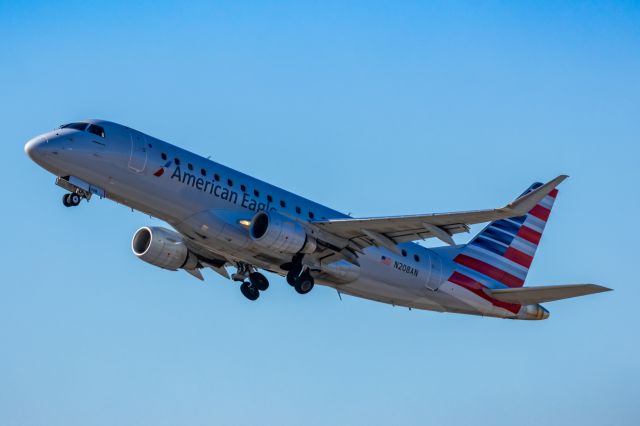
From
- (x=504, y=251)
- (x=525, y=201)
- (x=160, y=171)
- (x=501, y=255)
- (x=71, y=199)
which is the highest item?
(x=504, y=251)

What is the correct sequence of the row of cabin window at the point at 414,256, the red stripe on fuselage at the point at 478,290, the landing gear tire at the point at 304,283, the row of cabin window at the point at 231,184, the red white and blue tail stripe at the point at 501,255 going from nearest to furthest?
1. the row of cabin window at the point at 231,184
2. the landing gear tire at the point at 304,283
3. the row of cabin window at the point at 414,256
4. the red stripe on fuselage at the point at 478,290
5. the red white and blue tail stripe at the point at 501,255

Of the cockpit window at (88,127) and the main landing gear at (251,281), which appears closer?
A: the cockpit window at (88,127)

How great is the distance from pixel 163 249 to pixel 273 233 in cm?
660

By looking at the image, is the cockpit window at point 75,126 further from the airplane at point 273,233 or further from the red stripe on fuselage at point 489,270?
the red stripe on fuselage at point 489,270

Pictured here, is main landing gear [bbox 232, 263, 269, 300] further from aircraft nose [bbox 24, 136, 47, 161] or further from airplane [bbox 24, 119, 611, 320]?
aircraft nose [bbox 24, 136, 47, 161]

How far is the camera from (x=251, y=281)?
44.8 meters

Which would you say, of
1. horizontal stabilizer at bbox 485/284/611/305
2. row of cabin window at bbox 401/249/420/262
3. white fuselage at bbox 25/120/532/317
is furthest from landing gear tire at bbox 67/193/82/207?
horizontal stabilizer at bbox 485/284/611/305

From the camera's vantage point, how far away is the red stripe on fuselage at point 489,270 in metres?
47.2

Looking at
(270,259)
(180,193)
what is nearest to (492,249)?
(270,259)

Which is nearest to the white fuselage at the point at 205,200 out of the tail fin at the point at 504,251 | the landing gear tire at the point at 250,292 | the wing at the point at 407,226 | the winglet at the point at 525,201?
the wing at the point at 407,226

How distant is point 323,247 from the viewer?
41969 millimetres

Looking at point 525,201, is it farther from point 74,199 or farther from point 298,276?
point 74,199

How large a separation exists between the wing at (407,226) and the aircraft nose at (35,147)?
34.0 feet

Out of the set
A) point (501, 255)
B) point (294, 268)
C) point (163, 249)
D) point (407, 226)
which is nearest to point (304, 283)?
point (294, 268)
